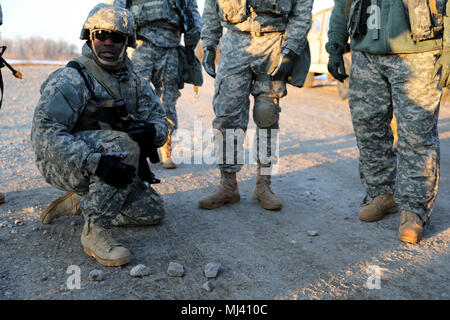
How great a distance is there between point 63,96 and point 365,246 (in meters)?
2.12

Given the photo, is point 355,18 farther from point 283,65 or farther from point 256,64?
point 256,64

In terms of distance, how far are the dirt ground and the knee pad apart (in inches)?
28.2

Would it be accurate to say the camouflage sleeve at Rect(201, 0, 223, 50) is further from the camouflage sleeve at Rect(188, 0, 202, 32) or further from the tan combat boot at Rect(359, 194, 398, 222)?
the tan combat boot at Rect(359, 194, 398, 222)

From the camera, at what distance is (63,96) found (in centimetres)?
257

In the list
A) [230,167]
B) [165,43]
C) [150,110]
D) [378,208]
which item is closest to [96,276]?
[150,110]

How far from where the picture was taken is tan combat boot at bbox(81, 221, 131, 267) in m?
2.48

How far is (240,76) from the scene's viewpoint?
349 centimetres

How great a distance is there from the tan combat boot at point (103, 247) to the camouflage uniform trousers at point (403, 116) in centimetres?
190

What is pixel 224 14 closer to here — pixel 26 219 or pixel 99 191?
pixel 99 191

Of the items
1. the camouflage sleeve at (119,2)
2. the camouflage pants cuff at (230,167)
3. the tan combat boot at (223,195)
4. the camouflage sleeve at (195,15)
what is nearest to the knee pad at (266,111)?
Answer: the camouflage pants cuff at (230,167)

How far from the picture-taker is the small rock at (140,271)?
2385 mm

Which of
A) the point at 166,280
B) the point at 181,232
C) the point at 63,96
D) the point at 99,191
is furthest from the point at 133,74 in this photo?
the point at 166,280

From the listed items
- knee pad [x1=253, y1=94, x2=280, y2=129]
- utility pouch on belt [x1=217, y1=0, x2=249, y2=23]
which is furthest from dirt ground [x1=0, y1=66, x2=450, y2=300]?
utility pouch on belt [x1=217, y1=0, x2=249, y2=23]

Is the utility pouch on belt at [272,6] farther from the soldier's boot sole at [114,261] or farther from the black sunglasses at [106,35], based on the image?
the soldier's boot sole at [114,261]
